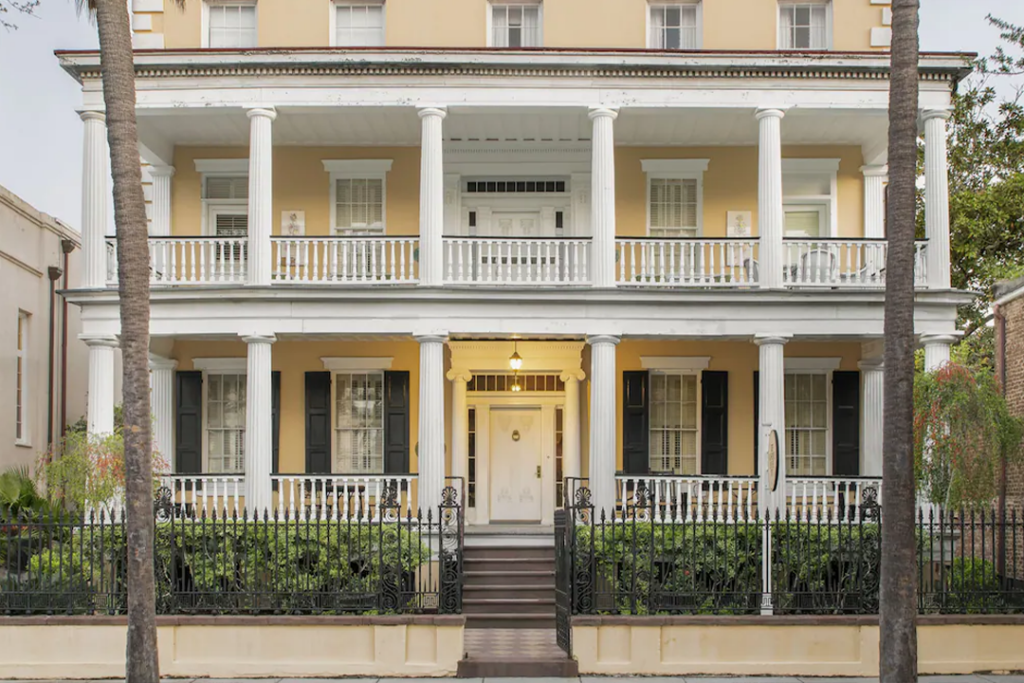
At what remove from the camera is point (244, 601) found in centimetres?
1380

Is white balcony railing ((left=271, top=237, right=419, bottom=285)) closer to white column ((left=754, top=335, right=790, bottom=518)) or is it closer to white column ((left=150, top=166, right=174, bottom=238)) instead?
white column ((left=150, top=166, right=174, bottom=238))

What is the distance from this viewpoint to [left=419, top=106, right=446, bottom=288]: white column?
17.7m

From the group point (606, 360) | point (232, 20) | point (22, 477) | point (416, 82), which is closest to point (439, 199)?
point (416, 82)

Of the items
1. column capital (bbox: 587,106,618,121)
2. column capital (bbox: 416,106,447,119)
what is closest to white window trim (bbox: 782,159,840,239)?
column capital (bbox: 587,106,618,121)

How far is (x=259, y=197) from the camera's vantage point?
58.4ft

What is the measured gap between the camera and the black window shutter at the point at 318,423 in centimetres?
2012

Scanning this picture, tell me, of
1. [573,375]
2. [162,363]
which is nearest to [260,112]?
[162,363]

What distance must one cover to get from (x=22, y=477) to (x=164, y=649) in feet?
28.3

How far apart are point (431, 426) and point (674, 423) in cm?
508

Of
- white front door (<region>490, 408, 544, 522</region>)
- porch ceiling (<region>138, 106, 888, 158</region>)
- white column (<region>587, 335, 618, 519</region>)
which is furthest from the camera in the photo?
white front door (<region>490, 408, 544, 522</region>)

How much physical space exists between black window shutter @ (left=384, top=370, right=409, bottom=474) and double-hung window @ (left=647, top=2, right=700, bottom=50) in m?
7.43

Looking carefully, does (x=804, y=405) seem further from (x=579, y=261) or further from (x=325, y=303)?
(x=325, y=303)

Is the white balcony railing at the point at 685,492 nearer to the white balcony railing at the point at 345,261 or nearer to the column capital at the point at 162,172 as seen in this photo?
the white balcony railing at the point at 345,261

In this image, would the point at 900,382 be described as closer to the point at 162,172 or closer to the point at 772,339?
the point at 772,339
